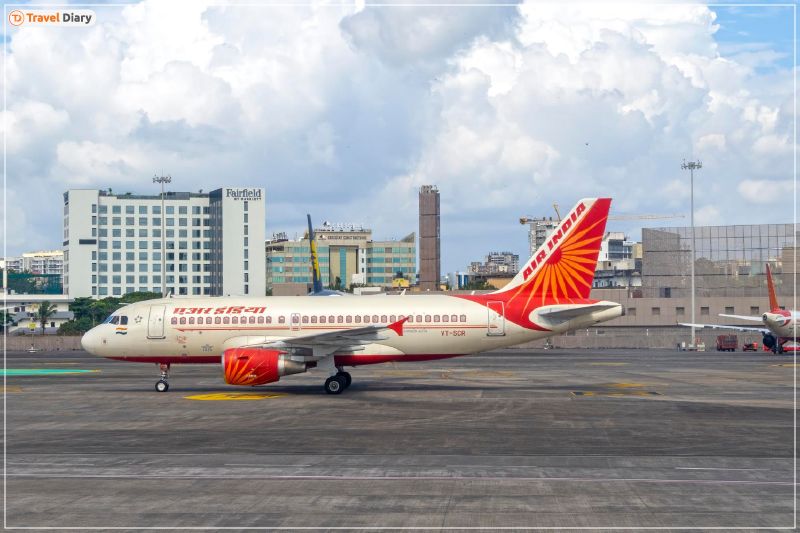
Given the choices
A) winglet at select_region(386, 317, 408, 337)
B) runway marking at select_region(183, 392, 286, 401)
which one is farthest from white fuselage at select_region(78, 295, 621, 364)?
runway marking at select_region(183, 392, 286, 401)

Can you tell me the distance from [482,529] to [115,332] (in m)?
28.3

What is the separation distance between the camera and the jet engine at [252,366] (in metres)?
33.7

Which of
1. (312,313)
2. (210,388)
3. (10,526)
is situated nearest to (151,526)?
(10,526)

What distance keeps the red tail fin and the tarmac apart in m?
4.73

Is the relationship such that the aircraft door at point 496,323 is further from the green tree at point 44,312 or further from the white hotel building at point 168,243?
the white hotel building at point 168,243

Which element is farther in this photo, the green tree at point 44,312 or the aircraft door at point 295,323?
the green tree at point 44,312

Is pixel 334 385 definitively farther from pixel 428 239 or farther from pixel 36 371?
pixel 428 239

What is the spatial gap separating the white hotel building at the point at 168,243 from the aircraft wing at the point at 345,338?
152m

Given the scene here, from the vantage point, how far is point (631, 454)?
2081cm

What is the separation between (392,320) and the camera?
3694cm

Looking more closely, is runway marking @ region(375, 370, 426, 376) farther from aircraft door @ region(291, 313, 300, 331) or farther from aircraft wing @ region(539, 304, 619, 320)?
aircraft wing @ region(539, 304, 619, 320)

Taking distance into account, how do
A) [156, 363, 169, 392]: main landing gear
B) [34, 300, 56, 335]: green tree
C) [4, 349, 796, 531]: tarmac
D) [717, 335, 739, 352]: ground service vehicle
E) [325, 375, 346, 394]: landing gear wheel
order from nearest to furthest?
[4, 349, 796, 531]: tarmac < [325, 375, 346, 394]: landing gear wheel < [156, 363, 169, 392]: main landing gear < [717, 335, 739, 352]: ground service vehicle < [34, 300, 56, 335]: green tree

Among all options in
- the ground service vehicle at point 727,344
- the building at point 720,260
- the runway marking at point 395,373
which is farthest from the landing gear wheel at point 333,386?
the building at point 720,260

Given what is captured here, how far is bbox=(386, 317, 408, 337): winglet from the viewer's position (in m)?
34.7
